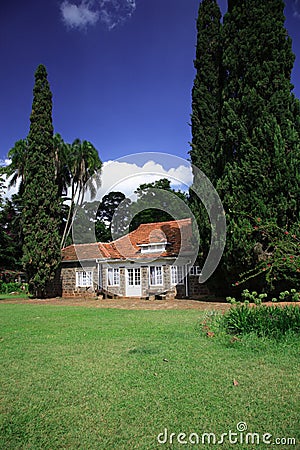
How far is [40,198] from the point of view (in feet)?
69.9

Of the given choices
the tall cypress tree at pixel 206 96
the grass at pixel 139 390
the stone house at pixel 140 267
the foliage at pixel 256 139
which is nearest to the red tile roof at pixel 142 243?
the stone house at pixel 140 267

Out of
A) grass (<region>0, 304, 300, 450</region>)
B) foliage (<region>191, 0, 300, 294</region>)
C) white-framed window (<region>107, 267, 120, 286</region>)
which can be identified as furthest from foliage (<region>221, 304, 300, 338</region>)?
white-framed window (<region>107, 267, 120, 286</region>)

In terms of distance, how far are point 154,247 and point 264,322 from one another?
15.2m

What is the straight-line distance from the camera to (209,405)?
3.57 meters

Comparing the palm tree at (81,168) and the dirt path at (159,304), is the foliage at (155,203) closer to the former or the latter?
the palm tree at (81,168)

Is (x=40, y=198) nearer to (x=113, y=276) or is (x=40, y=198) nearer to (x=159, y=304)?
(x=113, y=276)

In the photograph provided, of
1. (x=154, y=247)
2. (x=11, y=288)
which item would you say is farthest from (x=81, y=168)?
(x=11, y=288)

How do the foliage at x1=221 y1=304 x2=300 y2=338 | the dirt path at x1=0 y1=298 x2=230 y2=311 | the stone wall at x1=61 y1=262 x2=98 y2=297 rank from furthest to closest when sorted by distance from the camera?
1. the stone wall at x1=61 y1=262 x2=98 y2=297
2. the dirt path at x1=0 y1=298 x2=230 y2=311
3. the foliage at x1=221 y1=304 x2=300 y2=338

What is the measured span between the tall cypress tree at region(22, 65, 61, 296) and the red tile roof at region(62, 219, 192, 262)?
242 centimetres

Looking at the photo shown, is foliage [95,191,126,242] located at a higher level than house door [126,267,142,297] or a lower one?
higher

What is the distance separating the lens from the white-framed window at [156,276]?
20531mm

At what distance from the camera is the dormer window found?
69.4ft

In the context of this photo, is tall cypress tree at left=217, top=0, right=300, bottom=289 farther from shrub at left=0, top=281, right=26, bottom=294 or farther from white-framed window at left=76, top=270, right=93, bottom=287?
shrub at left=0, top=281, right=26, bottom=294

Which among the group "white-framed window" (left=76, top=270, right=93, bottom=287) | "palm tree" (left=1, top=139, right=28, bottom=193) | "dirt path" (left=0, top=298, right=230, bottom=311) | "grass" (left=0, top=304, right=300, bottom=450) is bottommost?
"dirt path" (left=0, top=298, right=230, bottom=311)
